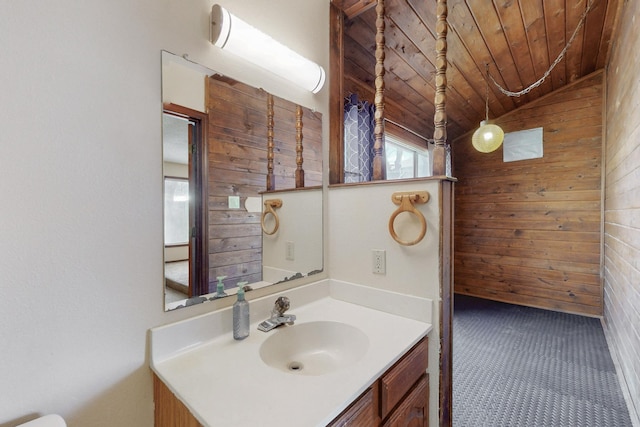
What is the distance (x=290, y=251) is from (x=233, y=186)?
408 millimetres

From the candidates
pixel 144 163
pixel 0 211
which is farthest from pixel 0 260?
pixel 144 163

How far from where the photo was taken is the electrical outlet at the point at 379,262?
1.26 meters

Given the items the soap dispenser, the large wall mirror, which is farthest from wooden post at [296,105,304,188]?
the soap dispenser

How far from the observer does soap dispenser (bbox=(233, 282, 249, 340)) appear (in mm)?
982

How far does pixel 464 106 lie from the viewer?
3109mm

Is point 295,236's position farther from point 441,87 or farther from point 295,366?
point 441,87

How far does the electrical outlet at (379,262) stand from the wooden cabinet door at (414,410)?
435mm

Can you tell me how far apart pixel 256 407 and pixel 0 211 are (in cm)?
73

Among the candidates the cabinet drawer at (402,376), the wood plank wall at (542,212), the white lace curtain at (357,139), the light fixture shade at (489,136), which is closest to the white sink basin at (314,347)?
the cabinet drawer at (402,376)

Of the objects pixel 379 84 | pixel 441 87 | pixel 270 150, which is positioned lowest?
pixel 270 150

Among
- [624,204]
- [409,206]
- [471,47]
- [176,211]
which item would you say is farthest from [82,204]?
[624,204]

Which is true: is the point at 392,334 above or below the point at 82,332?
below

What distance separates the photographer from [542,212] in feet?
11.0

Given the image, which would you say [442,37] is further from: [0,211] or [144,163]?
[0,211]
